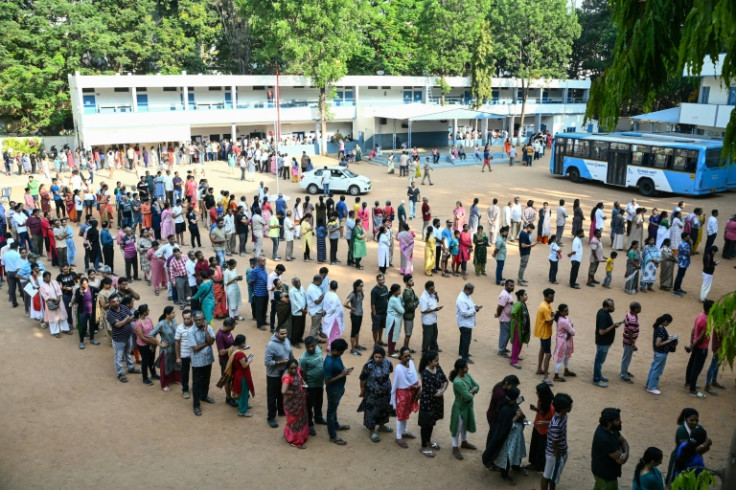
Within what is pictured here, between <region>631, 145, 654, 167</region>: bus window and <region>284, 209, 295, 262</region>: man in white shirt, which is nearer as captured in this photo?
<region>284, 209, 295, 262</region>: man in white shirt

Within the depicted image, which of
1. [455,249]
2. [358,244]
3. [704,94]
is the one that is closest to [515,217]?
[455,249]

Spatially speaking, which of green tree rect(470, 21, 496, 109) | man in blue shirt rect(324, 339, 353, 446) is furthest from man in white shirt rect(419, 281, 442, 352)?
green tree rect(470, 21, 496, 109)

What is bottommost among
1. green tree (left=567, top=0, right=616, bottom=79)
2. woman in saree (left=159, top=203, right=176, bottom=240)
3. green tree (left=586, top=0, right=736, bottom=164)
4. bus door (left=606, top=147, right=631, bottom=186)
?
woman in saree (left=159, top=203, right=176, bottom=240)

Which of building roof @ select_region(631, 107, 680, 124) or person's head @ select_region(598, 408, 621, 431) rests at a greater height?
building roof @ select_region(631, 107, 680, 124)

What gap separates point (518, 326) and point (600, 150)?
19.7 m

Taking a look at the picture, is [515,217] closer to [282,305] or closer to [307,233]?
[307,233]

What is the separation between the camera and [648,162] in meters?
24.9

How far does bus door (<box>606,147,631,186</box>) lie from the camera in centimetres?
2583

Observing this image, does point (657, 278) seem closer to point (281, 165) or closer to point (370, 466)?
point (370, 466)

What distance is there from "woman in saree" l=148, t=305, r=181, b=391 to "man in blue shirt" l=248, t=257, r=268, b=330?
7.66 ft

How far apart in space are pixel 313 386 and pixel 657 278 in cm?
1058

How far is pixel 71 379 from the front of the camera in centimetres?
955

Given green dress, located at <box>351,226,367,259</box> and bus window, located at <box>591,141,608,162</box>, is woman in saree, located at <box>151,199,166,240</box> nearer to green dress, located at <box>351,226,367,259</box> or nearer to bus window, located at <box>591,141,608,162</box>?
green dress, located at <box>351,226,367,259</box>

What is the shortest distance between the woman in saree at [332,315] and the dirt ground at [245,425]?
54 centimetres
